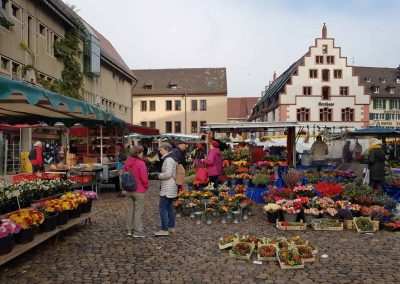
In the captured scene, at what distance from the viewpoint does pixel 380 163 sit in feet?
44.5

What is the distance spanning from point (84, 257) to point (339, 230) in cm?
518

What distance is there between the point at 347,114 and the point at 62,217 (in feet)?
159

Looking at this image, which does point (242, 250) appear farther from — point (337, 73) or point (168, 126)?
point (168, 126)

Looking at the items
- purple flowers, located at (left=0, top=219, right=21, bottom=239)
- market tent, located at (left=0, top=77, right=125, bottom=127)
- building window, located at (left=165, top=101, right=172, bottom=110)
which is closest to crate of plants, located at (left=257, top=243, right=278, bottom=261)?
purple flowers, located at (left=0, top=219, right=21, bottom=239)

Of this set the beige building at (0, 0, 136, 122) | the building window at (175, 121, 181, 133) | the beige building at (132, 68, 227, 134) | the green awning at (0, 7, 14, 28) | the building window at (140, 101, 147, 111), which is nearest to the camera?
the green awning at (0, 7, 14, 28)

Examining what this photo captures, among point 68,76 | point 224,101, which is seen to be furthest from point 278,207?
point 224,101

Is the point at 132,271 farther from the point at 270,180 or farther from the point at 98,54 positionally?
the point at 98,54

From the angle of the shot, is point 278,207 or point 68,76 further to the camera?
point 68,76

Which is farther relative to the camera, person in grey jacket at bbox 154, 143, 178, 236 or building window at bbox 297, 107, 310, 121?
building window at bbox 297, 107, 310, 121

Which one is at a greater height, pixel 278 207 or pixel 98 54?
pixel 98 54

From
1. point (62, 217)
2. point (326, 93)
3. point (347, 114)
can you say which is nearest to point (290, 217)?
point (62, 217)

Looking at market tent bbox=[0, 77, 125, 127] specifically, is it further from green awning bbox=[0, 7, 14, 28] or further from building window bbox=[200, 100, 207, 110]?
building window bbox=[200, 100, 207, 110]

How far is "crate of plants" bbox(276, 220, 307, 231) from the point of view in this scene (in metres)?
9.23

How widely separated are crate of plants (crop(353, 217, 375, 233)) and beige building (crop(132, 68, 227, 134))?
50.1 m
